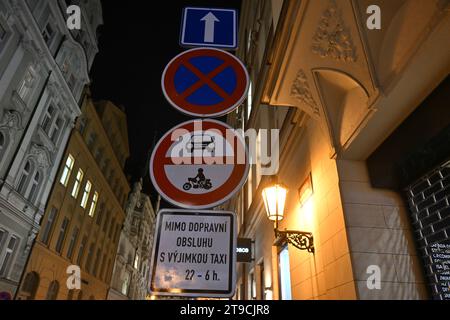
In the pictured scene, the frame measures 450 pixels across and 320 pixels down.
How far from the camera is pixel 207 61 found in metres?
3.00

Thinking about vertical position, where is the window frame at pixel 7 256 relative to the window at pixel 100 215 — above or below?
below

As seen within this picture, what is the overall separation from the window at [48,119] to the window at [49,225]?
511cm

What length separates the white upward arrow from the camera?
3.60 meters

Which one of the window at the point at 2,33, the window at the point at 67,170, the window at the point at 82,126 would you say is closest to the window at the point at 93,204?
the window at the point at 67,170

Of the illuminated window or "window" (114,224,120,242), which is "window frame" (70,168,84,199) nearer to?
the illuminated window

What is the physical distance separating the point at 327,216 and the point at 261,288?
5666 mm

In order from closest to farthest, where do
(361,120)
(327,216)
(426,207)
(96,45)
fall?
(426,207)
(361,120)
(327,216)
(96,45)

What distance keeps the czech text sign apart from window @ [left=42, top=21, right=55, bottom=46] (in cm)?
2000

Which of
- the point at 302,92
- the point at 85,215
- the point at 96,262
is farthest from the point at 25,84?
the point at 96,262

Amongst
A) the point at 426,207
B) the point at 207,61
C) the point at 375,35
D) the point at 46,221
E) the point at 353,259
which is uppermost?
the point at 46,221

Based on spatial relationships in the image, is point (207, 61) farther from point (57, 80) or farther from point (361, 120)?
point (57, 80)


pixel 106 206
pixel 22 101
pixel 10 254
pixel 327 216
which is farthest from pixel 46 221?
pixel 327 216

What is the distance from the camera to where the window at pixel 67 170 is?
67.9 feet
